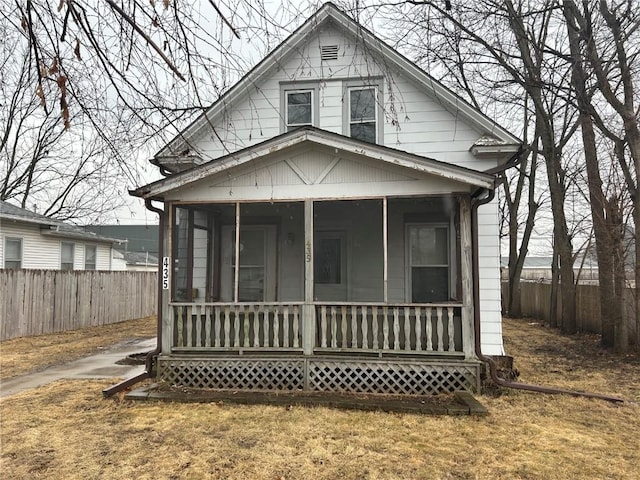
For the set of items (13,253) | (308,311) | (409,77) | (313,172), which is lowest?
(308,311)

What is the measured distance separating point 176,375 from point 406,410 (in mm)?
3683

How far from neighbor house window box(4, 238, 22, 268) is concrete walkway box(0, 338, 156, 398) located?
268 inches

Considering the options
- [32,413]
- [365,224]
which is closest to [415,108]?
[365,224]

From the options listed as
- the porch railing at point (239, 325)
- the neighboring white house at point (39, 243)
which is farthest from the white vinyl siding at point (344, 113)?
the neighboring white house at point (39, 243)

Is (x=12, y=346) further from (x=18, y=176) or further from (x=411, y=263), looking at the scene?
(x=18, y=176)

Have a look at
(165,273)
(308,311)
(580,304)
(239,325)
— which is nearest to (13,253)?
(165,273)

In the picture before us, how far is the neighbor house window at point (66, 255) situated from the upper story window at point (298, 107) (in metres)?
12.5

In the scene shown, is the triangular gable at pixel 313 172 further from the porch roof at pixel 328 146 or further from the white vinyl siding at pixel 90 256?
the white vinyl siding at pixel 90 256

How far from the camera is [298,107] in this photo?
959 cm

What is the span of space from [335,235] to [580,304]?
9.59 m

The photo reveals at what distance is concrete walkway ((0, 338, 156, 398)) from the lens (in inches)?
289

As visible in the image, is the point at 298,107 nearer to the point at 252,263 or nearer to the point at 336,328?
the point at 252,263

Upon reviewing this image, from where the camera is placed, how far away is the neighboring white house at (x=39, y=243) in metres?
14.5

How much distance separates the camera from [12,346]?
11.1m
